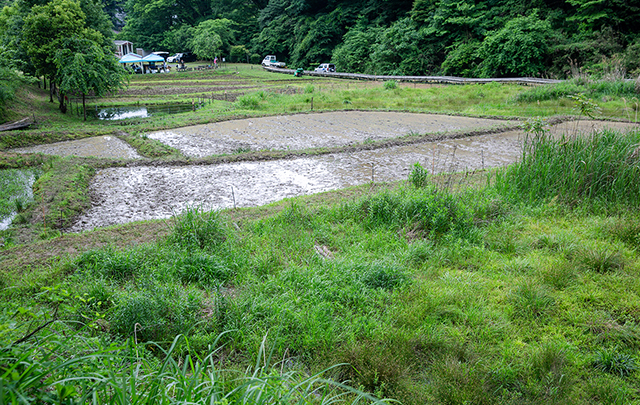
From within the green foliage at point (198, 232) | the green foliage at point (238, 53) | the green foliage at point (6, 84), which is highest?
the green foliage at point (238, 53)

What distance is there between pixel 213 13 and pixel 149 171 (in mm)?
60112

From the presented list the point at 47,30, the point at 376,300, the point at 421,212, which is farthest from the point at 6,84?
the point at 376,300

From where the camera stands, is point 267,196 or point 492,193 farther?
point 267,196

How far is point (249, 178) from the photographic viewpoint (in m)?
9.89

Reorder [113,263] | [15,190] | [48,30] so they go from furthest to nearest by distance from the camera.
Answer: [48,30] → [15,190] → [113,263]

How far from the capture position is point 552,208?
6.16m

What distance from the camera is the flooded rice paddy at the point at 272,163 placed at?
8.22m

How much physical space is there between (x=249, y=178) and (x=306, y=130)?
6.31 meters

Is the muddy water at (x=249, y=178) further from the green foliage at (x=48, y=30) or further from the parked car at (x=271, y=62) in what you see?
the parked car at (x=271, y=62)

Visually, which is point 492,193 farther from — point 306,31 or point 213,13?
point 213,13

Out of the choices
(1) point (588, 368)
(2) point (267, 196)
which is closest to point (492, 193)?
(1) point (588, 368)

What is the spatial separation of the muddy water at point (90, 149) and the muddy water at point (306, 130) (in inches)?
52.7

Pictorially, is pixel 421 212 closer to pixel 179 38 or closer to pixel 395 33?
pixel 395 33

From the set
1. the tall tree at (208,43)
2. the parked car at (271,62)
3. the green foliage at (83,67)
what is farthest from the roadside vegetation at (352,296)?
the parked car at (271,62)
